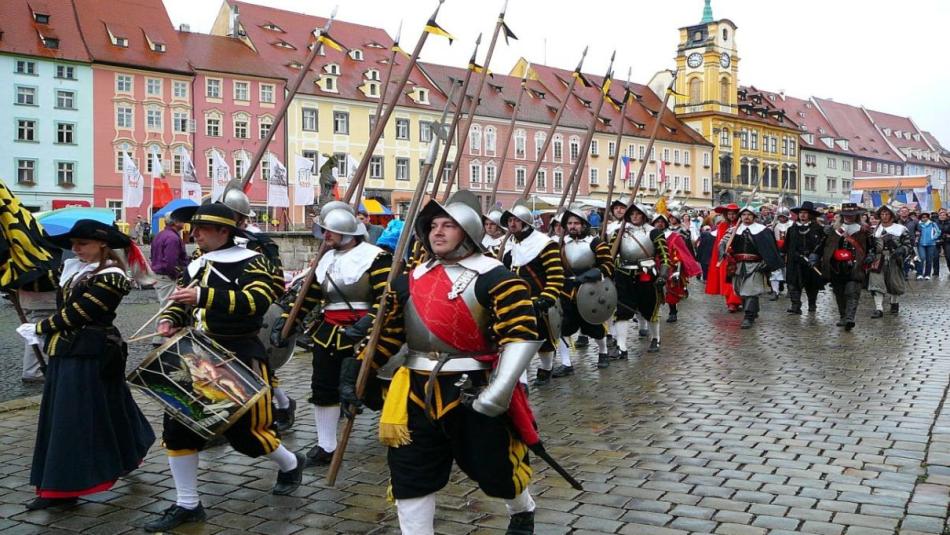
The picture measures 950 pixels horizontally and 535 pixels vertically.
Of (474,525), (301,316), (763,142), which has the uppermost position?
(763,142)

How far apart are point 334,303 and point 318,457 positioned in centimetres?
101

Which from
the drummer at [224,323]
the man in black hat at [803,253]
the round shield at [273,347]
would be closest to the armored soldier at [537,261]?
the round shield at [273,347]

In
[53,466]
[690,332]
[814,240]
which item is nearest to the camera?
[53,466]

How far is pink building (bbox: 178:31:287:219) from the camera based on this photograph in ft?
170

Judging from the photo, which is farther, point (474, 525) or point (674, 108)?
point (674, 108)

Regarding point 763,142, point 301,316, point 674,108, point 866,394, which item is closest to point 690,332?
point 866,394

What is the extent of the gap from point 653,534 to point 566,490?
2.87 feet

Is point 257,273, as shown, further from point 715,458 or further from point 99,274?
point 715,458

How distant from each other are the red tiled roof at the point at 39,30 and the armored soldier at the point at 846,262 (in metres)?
43.0

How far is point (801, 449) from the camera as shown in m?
6.53

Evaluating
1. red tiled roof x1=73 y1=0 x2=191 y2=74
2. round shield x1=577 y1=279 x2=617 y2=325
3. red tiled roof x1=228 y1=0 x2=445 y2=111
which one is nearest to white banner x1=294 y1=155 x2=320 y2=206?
round shield x1=577 y1=279 x2=617 y2=325

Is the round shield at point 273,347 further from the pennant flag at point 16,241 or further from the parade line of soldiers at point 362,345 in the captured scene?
the pennant flag at point 16,241

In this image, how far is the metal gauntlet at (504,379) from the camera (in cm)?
411

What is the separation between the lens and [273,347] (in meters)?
6.95
